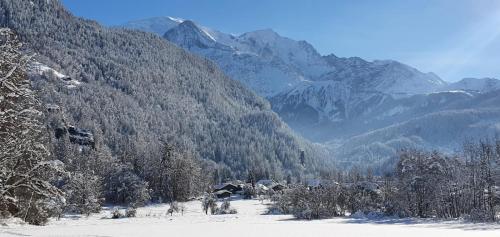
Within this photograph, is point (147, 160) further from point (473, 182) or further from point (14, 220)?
point (14, 220)

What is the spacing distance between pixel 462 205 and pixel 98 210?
53177 millimetres

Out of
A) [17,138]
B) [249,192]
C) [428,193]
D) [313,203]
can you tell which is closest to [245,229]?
[17,138]

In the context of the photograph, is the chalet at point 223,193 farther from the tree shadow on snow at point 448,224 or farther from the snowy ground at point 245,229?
the snowy ground at point 245,229

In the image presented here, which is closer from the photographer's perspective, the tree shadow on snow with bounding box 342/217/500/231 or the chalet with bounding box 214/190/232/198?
the tree shadow on snow with bounding box 342/217/500/231

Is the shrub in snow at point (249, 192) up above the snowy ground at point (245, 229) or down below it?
above

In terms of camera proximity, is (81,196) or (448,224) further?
(81,196)

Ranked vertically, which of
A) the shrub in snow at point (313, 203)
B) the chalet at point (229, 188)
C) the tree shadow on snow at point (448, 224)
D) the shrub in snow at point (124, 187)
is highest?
the chalet at point (229, 188)

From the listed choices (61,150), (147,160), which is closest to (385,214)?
(147,160)

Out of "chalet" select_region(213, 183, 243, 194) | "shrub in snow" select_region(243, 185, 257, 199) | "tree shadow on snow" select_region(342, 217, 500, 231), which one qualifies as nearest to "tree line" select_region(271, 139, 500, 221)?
"tree shadow on snow" select_region(342, 217, 500, 231)

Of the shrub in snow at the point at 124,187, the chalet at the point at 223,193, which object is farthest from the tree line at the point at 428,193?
the chalet at the point at 223,193

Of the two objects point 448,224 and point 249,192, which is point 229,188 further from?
point 448,224

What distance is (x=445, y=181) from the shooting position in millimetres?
67375

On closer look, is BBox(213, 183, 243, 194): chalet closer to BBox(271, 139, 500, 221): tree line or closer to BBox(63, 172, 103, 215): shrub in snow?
BBox(271, 139, 500, 221): tree line

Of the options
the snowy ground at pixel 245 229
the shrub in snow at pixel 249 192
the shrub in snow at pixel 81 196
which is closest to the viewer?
the snowy ground at pixel 245 229
